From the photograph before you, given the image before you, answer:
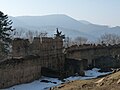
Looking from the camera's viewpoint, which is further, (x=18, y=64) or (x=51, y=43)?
(x=51, y=43)

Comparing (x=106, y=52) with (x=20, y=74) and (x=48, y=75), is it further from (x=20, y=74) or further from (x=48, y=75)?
(x=20, y=74)

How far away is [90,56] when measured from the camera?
46.0m

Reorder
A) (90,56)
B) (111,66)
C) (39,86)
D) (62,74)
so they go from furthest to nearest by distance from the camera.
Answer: (90,56)
(111,66)
(62,74)
(39,86)

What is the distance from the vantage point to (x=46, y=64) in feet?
108

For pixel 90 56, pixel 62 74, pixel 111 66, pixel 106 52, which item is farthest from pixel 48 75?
pixel 106 52

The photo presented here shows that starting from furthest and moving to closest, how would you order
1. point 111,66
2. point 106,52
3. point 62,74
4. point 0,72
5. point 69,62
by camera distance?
point 106,52
point 111,66
point 69,62
point 62,74
point 0,72

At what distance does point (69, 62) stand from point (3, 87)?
12897mm

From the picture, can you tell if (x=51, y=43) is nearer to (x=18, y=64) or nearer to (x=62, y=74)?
(x=62, y=74)

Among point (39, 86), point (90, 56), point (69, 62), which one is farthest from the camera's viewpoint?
point (90, 56)

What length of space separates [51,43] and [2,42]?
11398mm

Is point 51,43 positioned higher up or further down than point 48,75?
higher up

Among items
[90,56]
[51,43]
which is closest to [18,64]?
[51,43]

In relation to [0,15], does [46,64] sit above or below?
below

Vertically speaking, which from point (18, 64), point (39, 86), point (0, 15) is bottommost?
point (39, 86)
